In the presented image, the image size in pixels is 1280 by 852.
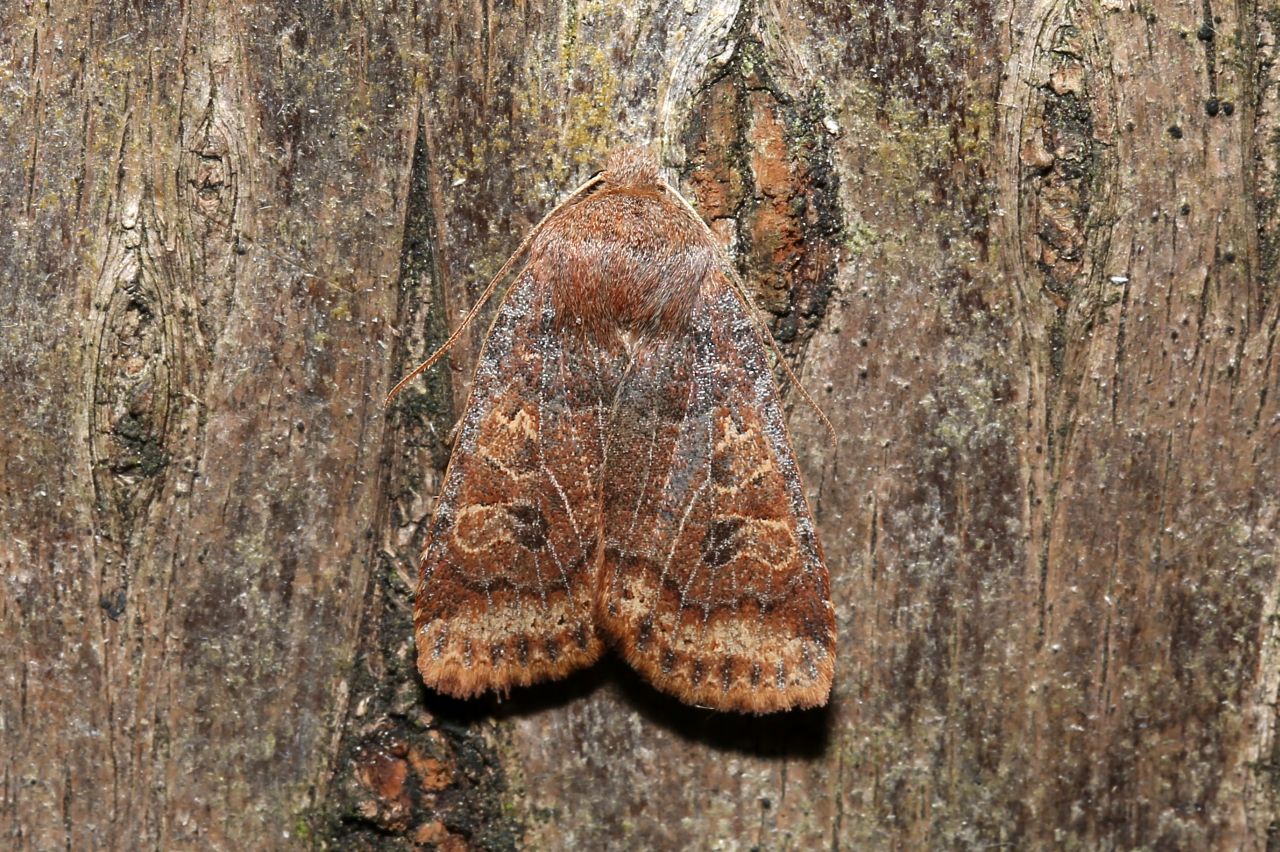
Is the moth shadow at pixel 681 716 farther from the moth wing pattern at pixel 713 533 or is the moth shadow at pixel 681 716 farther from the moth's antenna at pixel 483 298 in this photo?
the moth's antenna at pixel 483 298

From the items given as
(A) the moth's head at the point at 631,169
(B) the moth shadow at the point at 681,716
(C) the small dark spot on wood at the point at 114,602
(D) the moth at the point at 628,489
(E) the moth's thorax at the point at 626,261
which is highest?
→ (A) the moth's head at the point at 631,169

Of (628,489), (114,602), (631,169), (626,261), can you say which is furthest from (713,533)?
(114,602)

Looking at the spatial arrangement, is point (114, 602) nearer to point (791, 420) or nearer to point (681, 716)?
point (681, 716)

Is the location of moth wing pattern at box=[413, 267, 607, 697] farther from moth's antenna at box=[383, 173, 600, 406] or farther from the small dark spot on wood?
the small dark spot on wood

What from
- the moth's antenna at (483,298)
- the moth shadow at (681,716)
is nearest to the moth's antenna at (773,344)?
the moth's antenna at (483,298)

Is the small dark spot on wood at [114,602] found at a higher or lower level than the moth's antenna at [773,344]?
lower

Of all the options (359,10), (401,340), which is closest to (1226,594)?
(401,340)
